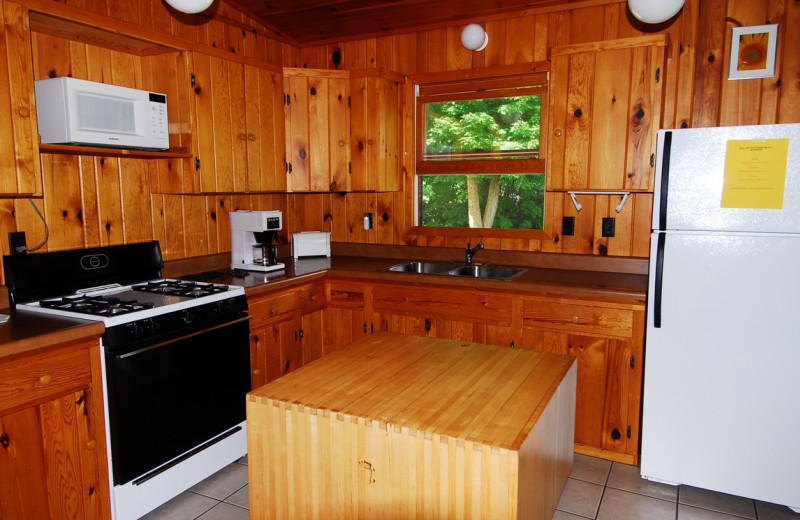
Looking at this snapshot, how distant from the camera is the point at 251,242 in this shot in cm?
339

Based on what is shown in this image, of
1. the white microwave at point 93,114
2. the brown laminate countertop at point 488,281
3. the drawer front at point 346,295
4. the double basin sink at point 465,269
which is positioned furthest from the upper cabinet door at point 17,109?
the double basin sink at point 465,269

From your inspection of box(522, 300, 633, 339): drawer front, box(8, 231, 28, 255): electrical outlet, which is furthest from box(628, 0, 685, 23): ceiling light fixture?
box(8, 231, 28, 255): electrical outlet

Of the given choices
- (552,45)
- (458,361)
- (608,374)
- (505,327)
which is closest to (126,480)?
(458,361)

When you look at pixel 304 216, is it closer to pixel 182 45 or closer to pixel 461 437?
pixel 182 45

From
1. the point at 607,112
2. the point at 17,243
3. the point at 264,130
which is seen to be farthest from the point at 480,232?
the point at 17,243

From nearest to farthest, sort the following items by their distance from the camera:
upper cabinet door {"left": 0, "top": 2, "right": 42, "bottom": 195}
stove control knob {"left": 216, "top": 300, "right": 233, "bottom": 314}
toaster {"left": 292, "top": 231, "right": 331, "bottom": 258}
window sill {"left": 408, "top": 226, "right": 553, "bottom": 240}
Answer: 1. upper cabinet door {"left": 0, "top": 2, "right": 42, "bottom": 195}
2. stove control knob {"left": 216, "top": 300, "right": 233, "bottom": 314}
3. window sill {"left": 408, "top": 226, "right": 553, "bottom": 240}
4. toaster {"left": 292, "top": 231, "right": 331, "bottom": 258}

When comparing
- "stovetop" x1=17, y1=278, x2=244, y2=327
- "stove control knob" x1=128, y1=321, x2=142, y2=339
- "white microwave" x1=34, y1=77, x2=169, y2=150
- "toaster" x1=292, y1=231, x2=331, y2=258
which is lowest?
"stove control knob" x1=128, y1=321, x2=142, y2=339

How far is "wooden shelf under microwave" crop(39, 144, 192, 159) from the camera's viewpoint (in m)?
2.39

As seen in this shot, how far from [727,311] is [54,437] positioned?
269 cm

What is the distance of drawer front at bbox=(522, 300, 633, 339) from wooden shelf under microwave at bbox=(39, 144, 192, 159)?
6.49ft

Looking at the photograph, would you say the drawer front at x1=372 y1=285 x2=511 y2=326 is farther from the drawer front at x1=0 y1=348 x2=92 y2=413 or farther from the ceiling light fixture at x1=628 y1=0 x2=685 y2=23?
the drawer front at x1=0 y1=348 x2=92 y2=413

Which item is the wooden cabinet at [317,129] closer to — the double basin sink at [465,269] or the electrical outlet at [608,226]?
the double basin sink at [465,269]

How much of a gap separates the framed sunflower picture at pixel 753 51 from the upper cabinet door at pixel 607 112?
1.46 ft

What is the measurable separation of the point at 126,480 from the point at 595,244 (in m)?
2.70
